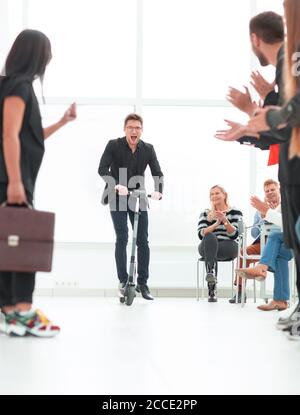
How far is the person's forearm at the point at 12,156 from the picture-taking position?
A: 2.46 metres

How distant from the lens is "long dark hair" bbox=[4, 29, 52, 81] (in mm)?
2578

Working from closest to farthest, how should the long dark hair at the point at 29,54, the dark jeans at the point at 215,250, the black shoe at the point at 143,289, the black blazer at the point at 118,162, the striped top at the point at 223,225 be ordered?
the long dark hair at the point at 29,54 → the black blazer at the point at 118,162 → the black shoe at the point at 143,289 → the dark jeans at the point at 215,250 → the striped top at the point at 223,225

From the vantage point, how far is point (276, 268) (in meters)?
4.09

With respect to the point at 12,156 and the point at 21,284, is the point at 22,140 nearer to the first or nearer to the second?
the point at 12,156

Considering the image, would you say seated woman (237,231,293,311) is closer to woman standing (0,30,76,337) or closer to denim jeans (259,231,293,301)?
denim jeans (259,231,293,301)

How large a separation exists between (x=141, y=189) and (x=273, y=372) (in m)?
2.86

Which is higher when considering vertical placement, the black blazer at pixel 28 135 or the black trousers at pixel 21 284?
the black blazer at pixel 28 135

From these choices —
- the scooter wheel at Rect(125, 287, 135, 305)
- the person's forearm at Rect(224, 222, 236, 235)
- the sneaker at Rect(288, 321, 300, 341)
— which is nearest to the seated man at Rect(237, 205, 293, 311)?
the scooter wheel at Rect(125, 287, 135, 305)

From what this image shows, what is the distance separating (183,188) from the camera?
637 centimetres

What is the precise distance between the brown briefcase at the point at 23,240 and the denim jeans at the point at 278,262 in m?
1.88

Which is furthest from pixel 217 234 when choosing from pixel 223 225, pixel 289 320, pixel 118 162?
pixel 289 320

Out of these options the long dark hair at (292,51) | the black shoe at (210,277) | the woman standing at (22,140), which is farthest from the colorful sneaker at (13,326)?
the black shoe at (210,277)

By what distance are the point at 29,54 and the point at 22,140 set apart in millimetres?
324

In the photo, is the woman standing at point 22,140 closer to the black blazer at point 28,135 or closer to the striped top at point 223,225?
the black blazer at point 28,135
